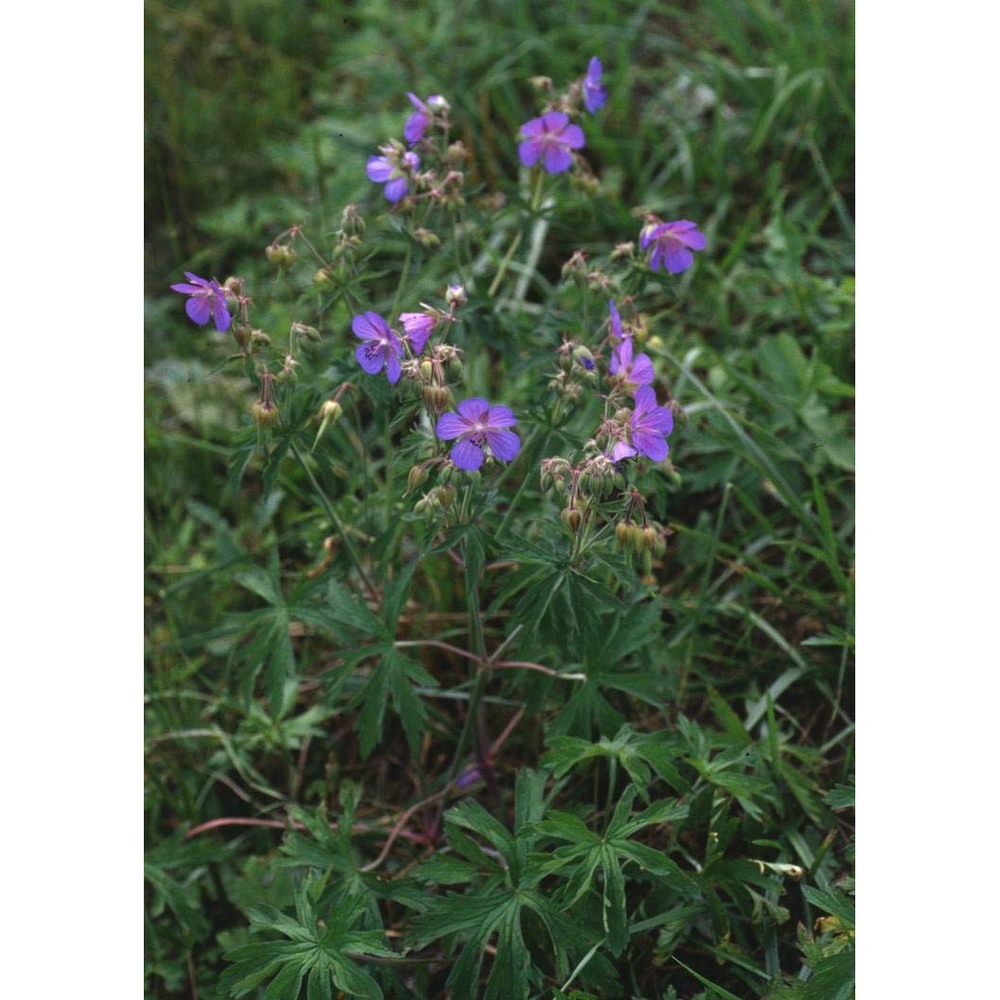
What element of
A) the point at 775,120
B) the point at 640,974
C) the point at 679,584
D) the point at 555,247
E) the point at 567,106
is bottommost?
the point at 640,974

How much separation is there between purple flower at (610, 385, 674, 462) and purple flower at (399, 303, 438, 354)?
32 centimetres

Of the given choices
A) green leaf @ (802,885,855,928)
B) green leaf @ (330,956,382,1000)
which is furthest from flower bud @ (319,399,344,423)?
green leaf @ (802,885,855,928)

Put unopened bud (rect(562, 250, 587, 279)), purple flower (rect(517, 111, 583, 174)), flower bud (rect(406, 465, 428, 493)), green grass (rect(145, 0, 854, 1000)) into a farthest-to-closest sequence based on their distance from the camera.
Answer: purple flower (rect(517, 111, 583, 174)) < unopened bud (rect(562, 250, 587, 279)) < green grass (rect(145, 0, 854, 1000)) < flower bud (rect(406, 465, 428, 493))

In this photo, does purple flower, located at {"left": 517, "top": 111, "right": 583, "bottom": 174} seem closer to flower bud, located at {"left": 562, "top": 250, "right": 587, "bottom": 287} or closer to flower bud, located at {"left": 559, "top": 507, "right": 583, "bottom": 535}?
flower bud, located at {"left": 562, "top": 250, "right": 587, "bottom": 287}

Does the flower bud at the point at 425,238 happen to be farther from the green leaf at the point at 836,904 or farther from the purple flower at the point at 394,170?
the green leaf at the point at 836,904

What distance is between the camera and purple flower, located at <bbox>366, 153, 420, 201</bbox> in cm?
193

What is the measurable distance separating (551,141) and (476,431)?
67 cm

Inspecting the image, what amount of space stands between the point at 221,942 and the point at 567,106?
1600mm

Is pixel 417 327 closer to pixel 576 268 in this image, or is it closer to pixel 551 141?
pixel 576 268

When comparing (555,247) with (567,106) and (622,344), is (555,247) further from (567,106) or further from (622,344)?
(622,344)

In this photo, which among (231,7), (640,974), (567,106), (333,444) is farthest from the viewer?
(231,7)

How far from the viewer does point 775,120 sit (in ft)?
10.9

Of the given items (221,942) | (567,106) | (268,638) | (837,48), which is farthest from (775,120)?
(221,942)

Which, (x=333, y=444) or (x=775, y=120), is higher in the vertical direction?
(x=775, y=120)
